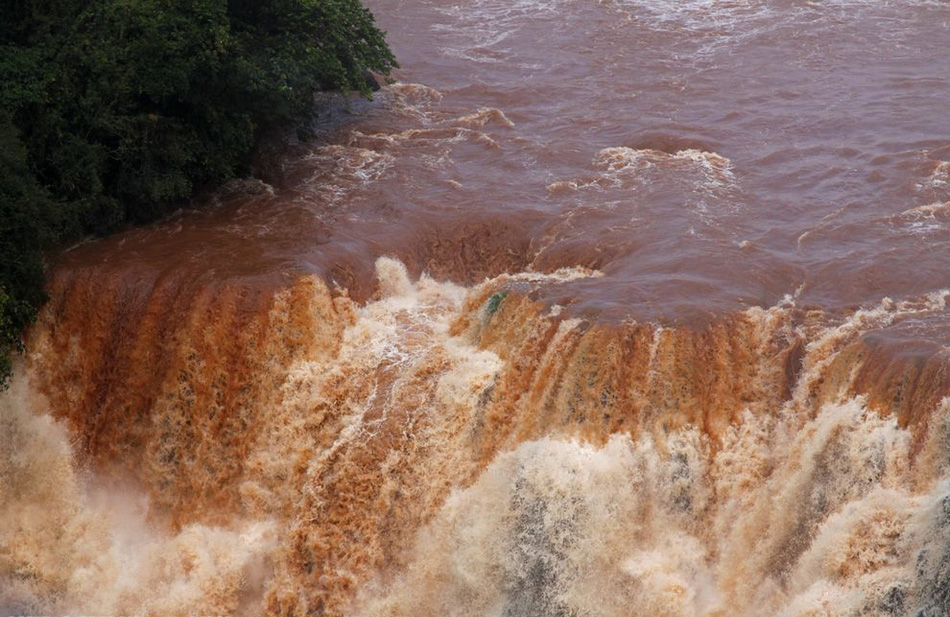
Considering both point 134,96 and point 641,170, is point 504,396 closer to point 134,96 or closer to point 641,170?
point 641,170

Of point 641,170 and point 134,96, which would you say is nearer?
point 134,96

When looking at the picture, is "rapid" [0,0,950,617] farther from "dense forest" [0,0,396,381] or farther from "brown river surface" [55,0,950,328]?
Result: "dense forest" [0,0,396,381]

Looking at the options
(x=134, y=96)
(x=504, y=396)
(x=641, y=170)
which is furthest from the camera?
(x=641, y=170)

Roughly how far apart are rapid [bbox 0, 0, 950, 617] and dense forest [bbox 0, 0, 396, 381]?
801mm

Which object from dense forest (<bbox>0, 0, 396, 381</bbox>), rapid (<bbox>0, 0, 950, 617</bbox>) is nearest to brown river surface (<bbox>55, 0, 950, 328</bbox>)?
rapid (<bbox>0, 0, 950, 617</bbox>)

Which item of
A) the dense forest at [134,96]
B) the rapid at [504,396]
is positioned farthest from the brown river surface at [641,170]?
the dense forest at [134,96]

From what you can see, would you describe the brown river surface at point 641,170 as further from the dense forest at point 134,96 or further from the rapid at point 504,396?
the dense forest at point 134,96

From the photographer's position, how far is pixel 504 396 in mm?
16281

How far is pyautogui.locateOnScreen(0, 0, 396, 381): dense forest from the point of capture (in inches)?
734

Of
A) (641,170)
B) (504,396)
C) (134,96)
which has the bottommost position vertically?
(504,396)

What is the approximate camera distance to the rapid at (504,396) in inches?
575

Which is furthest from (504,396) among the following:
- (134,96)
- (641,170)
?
(134,96)

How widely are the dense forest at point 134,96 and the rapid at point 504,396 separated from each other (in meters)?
0.80

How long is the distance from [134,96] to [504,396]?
835 cm
